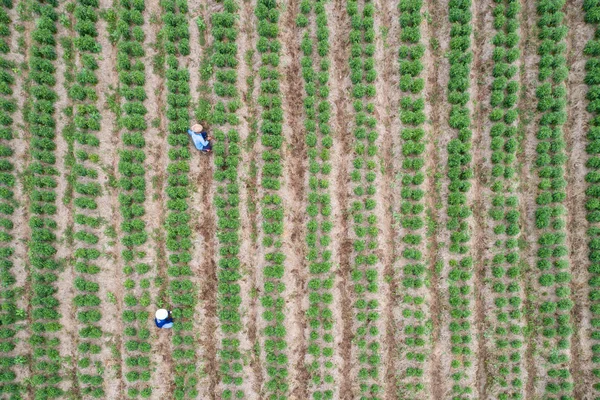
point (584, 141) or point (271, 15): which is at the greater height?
point (271, 15)

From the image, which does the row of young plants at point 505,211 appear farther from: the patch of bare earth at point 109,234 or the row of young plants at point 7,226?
the row of young plants at point 7,226

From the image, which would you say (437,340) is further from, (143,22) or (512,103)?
(143,22)

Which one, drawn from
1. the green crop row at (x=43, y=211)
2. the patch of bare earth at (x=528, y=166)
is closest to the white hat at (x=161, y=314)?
the green crop row at (x=43, y=211)

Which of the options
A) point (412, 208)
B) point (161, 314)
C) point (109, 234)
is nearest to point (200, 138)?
point (109, 234)

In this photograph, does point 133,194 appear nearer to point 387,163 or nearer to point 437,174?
point 387,163

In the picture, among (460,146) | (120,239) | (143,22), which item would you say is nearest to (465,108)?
(460,146)

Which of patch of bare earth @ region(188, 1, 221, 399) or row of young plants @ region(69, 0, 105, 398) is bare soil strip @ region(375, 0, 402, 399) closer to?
patch of bare earth @ region(188, 1, 221, 399)
